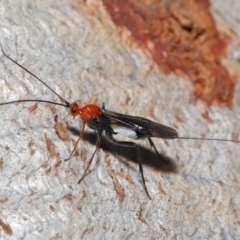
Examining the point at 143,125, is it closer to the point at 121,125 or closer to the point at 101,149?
the point at 121,125

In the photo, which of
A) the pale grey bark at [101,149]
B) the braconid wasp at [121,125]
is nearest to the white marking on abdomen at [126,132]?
the braconid wasp at [121,125]

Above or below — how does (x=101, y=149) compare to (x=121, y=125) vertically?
below

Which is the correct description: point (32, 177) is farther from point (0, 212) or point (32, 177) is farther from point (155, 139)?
point (155, 139)

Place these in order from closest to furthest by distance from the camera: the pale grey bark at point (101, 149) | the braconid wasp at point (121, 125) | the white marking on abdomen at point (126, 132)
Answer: the pale grey bark at point (101, 149), the braconid wasp at point (121, 125), the white marking on abdomen at point (126, 132)

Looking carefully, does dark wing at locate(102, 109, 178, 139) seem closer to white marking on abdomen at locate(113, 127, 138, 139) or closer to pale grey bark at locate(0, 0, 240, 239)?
white marking on abdomen at locate(113, 127, 138, 139)

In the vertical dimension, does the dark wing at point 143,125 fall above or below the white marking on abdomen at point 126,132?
above

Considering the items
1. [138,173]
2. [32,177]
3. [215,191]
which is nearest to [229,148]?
[215,191]

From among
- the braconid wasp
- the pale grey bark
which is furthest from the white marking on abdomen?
the pale grey bark

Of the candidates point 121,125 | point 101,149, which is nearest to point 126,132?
point 121,125

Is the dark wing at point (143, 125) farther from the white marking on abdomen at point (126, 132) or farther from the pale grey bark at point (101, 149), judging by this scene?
the pale grey bark at point (101, 149)

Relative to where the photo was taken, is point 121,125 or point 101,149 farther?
point 121,125
